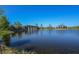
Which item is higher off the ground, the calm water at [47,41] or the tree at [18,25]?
the tree at [18,25]

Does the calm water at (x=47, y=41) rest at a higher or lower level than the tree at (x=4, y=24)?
lower

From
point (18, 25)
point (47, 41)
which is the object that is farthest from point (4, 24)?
point (47, 41)

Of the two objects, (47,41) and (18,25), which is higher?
(18,25)

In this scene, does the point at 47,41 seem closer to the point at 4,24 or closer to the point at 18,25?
the point at 18,25

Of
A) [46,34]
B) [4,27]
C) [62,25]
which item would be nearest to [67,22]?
[62,25]

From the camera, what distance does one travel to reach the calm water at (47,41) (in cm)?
313

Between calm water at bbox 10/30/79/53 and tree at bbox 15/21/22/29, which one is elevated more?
tree at bbox 15/21/22/29

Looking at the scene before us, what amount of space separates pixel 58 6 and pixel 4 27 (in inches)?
24.7

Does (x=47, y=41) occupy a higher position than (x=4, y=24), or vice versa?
(x=4, y=24)

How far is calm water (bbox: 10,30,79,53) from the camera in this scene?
3.13 m

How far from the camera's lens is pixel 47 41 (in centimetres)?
314

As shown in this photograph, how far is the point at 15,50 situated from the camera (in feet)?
10.3

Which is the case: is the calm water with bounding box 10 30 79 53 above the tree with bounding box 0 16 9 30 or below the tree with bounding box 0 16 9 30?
below

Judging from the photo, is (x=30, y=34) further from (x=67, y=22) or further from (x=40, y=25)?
(x=67, y=22)
